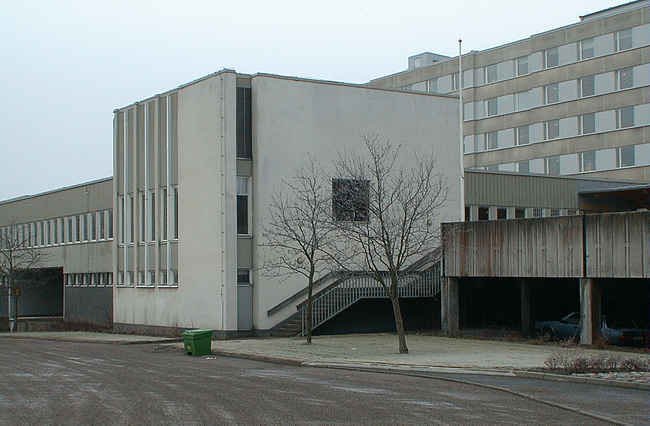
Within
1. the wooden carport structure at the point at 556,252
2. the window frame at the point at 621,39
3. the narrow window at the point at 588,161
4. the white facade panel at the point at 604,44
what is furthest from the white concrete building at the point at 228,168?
the narrow window at the point at 588,161

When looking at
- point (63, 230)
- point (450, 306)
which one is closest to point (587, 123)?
point (450, 306)

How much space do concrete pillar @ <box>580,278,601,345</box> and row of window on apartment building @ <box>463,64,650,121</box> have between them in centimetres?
3381

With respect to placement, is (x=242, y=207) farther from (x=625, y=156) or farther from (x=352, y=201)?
(x=625, y=156)

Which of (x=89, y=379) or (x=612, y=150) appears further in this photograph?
(x=612, y=150)

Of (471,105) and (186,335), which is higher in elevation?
(471,105)

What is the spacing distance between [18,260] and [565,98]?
38.7m

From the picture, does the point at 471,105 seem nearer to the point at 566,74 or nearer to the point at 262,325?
the point at 566,74

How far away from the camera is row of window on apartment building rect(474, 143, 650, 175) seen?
190 ft

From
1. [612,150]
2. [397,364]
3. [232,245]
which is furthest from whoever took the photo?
[612,150]

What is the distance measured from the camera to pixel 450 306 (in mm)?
31922

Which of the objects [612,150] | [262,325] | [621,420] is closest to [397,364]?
[621,420]

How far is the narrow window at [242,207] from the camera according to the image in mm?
34281

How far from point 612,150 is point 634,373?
43191mm

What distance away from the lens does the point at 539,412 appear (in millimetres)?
13570
